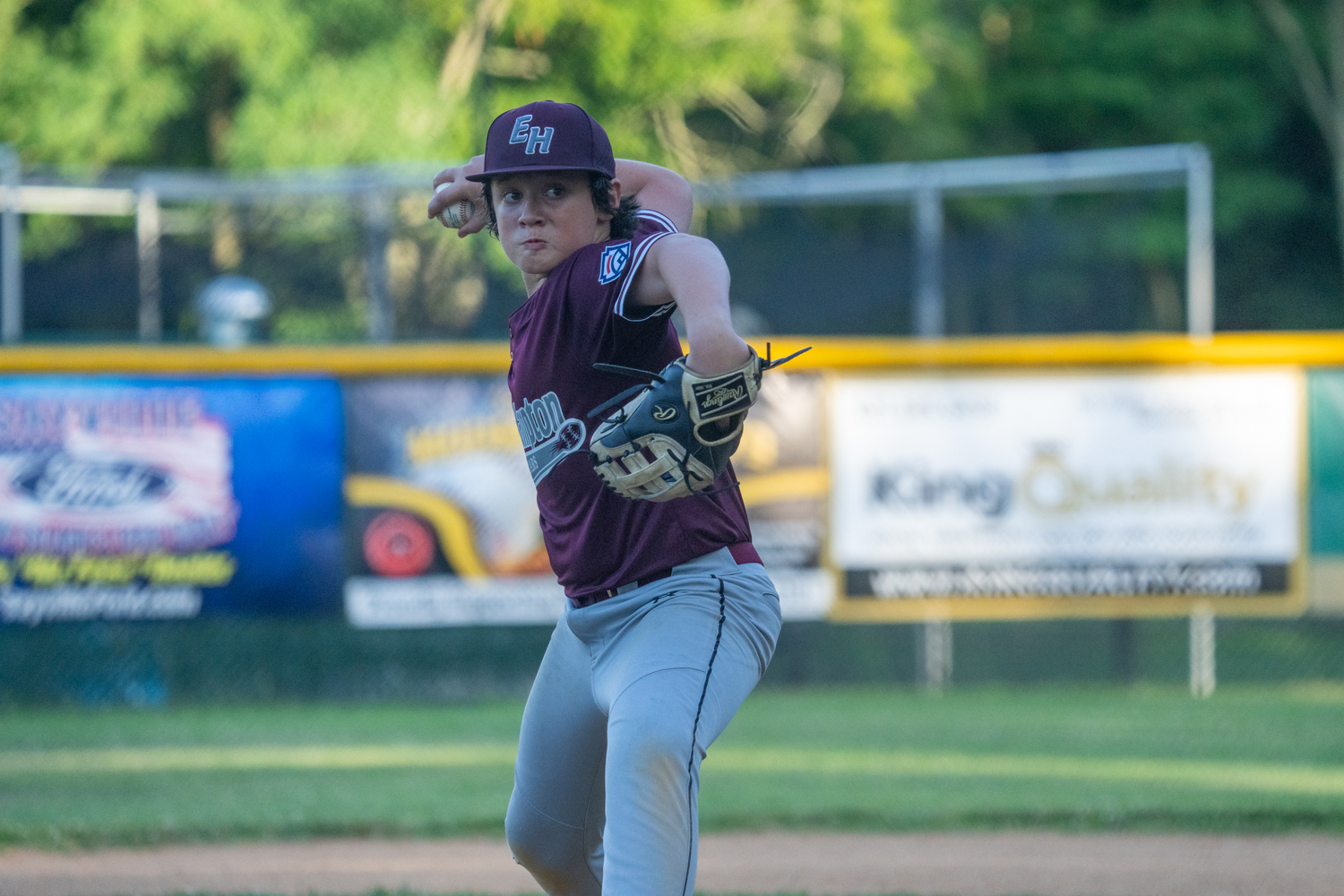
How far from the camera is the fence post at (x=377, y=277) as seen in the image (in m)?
9.31

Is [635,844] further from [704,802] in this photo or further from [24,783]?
[24,783]

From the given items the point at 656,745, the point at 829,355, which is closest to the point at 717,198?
the point at 829,355

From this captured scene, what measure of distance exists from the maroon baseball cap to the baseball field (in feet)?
11.7

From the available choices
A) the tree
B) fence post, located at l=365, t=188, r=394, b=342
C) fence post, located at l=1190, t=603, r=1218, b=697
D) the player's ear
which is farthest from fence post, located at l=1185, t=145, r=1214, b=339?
the tree

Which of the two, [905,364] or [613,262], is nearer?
[613,262]

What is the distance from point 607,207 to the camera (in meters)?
3.09

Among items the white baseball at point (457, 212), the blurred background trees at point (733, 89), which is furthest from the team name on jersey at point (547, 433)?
the blurred background trees at point (733, 89)

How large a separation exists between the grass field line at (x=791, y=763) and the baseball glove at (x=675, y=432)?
4.44 meters

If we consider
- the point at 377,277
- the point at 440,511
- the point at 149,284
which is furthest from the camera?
the point at 149,284

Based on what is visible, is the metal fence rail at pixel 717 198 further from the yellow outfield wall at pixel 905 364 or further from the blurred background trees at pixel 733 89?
the blurred background trees at pixel 733 89

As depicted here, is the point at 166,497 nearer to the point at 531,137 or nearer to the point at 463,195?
the point at 463,195

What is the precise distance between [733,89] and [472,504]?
8.55 m

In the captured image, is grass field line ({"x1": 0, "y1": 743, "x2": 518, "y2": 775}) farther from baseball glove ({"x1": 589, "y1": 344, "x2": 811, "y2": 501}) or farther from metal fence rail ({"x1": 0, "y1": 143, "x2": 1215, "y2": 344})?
baseball glove ({"x1": 589, "y1": 344, "x2": 811, "y2": 501})

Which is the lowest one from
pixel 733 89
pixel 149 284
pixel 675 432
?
pixel 675 432
